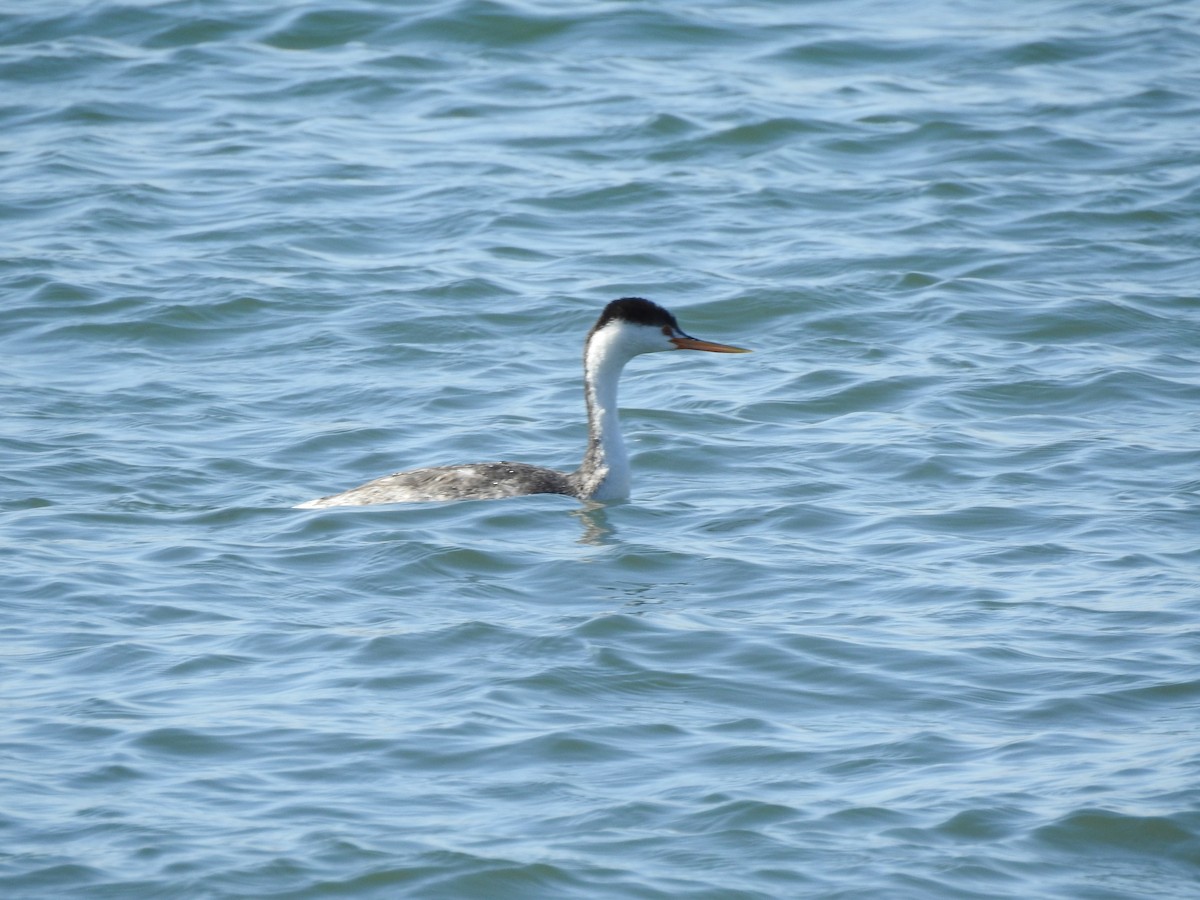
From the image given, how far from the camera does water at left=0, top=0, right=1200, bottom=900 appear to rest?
6.65 m

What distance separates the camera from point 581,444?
1194 cm

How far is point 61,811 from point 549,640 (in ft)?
8.05

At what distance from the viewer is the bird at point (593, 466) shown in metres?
10.4

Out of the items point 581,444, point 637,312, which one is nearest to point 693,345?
point 637,312

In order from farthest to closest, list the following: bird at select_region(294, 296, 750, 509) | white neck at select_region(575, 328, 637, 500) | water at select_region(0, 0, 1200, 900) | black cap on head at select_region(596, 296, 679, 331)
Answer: black cap on head at select_region(596, 296, 679, 331) < white neck at select_region(575, 328, 637, 500) < bird at select_region(294, 296, 750, 509) < water at select_region(0, 0, 1200, 900)

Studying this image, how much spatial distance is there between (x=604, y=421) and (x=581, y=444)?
1.09 metres

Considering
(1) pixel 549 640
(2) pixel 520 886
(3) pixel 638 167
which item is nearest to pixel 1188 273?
(3) pixel 638 167

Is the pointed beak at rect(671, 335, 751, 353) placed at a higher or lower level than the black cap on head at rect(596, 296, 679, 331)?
lower

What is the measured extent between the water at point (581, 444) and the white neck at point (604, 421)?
0.18m

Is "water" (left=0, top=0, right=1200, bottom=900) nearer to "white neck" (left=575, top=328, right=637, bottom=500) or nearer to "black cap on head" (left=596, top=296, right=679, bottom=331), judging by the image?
A: "white neck" (left=575, top=328, right=637, bottom=500)

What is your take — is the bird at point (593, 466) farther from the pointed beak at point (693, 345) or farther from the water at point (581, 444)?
Result: the water at point (581, 444)

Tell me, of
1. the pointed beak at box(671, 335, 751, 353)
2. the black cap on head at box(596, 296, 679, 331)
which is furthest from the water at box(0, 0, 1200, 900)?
the black cap on head at box(596, 296, 679, 331)

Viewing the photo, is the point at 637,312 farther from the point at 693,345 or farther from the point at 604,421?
the point at 604,421

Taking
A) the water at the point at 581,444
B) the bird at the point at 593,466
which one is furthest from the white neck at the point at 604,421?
the water at the point at 581,444
